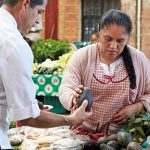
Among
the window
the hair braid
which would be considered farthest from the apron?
the window

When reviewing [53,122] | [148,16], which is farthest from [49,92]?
[53,122]

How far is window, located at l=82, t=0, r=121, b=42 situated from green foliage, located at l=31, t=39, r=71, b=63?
3868 millimetres

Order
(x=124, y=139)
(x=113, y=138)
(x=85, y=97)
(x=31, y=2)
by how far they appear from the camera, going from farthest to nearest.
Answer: (x=113, y=138)
(x=124, y=139)
(x=85, y=97)
(x=31, y=2)

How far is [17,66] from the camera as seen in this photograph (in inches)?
83.8

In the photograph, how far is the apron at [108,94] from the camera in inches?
A: 134

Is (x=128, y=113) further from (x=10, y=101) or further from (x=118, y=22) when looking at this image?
(x=10, y=101)

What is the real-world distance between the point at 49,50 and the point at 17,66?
25.4ft

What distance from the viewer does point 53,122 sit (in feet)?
8.13

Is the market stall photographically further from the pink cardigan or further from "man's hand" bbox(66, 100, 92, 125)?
"man's hand" bbox(66, 100, 92, 125)

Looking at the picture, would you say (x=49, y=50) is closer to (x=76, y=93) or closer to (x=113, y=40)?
(x=113, y=40)

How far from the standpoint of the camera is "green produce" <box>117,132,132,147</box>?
3113 mm

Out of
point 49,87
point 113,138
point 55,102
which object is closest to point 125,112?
point 113,138

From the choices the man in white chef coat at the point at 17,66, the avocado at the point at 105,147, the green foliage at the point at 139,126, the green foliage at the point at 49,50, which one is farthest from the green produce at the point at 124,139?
the green foliage at the point at 49,50

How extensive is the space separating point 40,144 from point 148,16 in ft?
29.2
